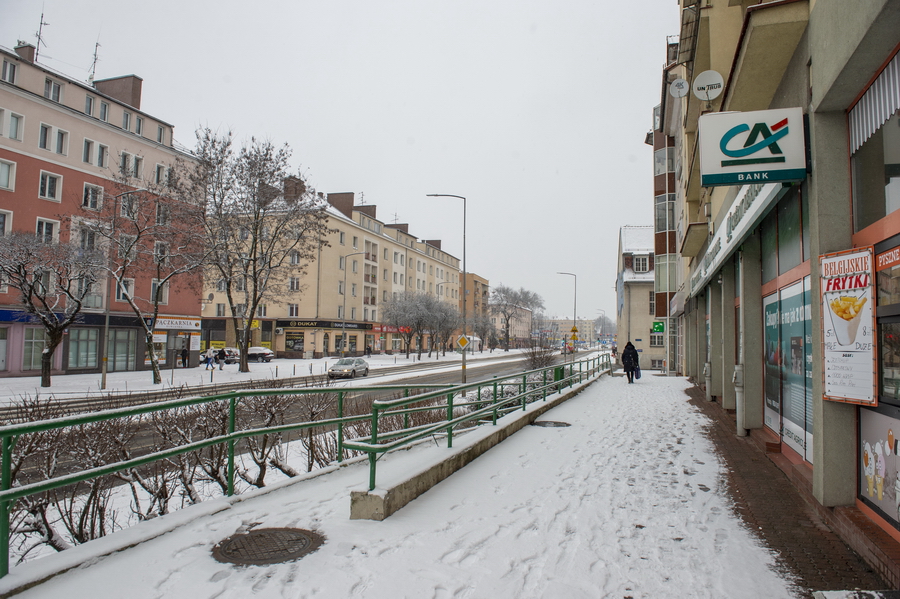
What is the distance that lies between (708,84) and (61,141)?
3395 cm

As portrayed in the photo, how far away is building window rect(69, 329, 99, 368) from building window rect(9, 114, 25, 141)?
10322 millimetres

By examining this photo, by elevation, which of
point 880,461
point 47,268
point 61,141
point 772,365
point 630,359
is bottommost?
point 880,461

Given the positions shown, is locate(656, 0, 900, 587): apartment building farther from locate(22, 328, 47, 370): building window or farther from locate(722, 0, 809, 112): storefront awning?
locate(22, 328, 47, 370): building window

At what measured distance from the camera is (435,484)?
6.44m

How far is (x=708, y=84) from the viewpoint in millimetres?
10695

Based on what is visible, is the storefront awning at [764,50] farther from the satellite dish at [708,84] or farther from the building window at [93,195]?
the building window at [93,195]

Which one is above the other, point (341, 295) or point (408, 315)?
point (341, 295)

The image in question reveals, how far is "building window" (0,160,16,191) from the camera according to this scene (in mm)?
28531

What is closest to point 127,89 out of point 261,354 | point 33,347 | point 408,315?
→ point 33,347

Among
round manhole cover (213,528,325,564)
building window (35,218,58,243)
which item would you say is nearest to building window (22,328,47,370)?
building window (35,218,58,243)

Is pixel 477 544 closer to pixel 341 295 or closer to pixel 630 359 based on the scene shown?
pixel 630 359

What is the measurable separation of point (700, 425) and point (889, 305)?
313 inches

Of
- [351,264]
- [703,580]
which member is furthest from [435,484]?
[351,264]

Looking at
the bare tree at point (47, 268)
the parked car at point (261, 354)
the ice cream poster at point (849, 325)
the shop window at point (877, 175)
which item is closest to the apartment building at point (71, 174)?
the bare tree at point (47, 268)
